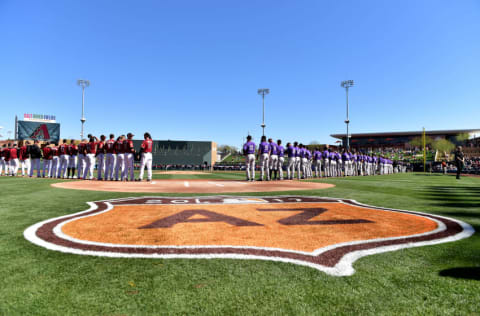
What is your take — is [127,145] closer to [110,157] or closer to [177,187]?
[110,157]

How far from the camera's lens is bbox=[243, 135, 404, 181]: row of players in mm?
14195

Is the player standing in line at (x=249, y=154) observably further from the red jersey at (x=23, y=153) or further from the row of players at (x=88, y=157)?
the red jersey at (x=23, y=153)

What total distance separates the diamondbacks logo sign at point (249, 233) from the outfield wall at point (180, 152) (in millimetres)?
57862

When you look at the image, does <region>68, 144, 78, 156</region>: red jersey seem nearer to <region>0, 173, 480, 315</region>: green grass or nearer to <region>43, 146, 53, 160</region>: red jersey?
<region>43, 146, 53, 160</region>: red jersey

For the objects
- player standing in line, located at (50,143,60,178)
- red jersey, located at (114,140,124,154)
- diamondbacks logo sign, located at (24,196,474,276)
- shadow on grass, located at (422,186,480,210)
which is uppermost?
red jersey, located at (114,140,124,154)

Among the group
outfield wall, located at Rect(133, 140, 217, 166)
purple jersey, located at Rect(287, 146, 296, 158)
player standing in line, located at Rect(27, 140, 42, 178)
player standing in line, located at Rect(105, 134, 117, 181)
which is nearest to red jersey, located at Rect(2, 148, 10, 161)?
player standing in line, located at Rect(27, 140, 42, 178)

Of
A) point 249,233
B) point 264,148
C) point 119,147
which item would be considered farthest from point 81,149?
point 249,233

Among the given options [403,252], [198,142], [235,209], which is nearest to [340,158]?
[235,209]

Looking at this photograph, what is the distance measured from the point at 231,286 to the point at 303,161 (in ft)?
52.3

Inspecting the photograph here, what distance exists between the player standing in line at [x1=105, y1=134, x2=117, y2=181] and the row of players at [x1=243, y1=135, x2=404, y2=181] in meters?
6.71

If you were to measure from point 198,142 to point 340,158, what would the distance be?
46.4m

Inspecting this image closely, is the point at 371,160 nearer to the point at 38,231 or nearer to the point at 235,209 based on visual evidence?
the point at 235,209

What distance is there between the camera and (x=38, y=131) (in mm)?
56406

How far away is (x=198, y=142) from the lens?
2486 inches
